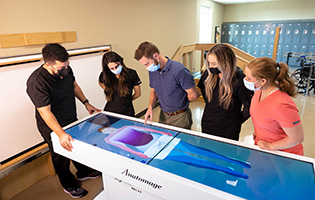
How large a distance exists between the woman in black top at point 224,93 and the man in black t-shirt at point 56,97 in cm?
106

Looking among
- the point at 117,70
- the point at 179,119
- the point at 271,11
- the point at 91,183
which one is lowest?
the point at 91,183

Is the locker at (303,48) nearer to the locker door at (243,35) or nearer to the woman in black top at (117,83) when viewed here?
the locker door at (243,35)

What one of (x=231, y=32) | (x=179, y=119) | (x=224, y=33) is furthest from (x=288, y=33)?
(x=179, y=119)

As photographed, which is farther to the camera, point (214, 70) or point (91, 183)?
point (91, 183)

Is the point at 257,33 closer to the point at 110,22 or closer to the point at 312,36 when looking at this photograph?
the point at 312,36

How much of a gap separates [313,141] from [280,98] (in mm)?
2521

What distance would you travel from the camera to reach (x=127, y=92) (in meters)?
1.99

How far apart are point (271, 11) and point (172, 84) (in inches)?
330

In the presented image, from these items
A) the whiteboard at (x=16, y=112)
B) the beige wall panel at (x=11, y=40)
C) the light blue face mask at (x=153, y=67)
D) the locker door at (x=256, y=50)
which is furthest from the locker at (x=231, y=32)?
the beige wall panel at (x=11, y=40)

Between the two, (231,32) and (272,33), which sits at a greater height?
(231,32)

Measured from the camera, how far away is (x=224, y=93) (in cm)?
149

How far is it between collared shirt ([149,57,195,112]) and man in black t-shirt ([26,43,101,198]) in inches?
28.8

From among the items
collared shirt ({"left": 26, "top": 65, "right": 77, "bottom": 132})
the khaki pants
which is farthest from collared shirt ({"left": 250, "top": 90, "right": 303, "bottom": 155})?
collared shirt ({"left": 26, "top": 65, "right": 77, "bottom": 132})

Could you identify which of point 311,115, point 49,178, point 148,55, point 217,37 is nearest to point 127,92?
point 148,55
